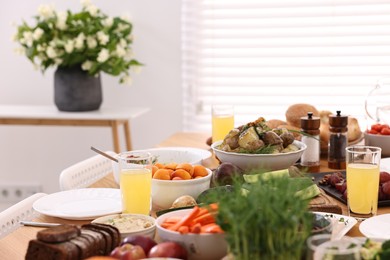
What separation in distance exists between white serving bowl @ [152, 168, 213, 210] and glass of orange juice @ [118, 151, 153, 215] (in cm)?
5

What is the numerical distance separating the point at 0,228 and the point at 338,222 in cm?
89

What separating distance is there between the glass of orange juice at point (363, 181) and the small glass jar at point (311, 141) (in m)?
0.41

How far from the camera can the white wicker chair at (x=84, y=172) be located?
2201mm

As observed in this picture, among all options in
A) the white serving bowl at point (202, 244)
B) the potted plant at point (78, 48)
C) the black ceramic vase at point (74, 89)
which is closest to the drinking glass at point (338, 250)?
the white serving bowl at point (202, 244)

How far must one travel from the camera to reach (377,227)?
1550 mm

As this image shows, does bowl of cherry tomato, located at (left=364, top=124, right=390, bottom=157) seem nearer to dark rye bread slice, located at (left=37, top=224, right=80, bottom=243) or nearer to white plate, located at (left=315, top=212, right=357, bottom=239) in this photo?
white plate, located at (left=315, top=212, right=357, bottom=239)

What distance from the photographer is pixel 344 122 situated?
217 cm

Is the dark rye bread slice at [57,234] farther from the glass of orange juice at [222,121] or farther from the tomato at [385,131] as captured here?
the tomato at [385,131]

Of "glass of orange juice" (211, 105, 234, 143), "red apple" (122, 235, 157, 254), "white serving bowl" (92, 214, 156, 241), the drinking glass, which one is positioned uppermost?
"glass of orange juice" (211, 105, 234, 143)

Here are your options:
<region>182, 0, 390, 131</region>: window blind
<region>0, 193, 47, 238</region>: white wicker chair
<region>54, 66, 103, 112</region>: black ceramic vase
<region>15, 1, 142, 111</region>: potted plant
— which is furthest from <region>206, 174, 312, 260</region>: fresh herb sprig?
<region>182, 0, 390, 131</region>: window blind

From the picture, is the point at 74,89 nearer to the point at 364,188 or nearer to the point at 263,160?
the point at 263,160

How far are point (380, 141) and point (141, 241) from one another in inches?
51.1

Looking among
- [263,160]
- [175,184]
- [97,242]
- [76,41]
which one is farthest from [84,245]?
[76,41]

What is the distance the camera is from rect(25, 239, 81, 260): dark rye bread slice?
125 centimetres
